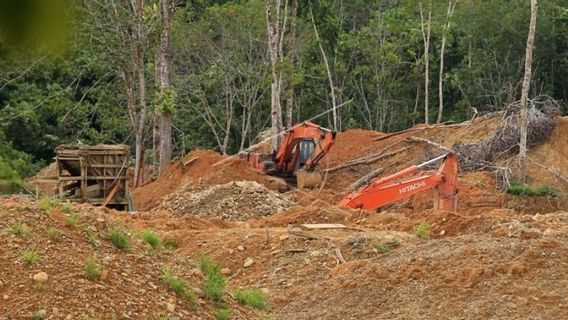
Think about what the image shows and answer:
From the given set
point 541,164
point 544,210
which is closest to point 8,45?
point 544,210

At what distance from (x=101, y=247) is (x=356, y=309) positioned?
3.34 meters

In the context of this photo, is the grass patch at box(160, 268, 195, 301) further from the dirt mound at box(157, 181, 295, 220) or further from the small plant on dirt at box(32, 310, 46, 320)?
the dirt mound at box(157, 181, 295, 220)

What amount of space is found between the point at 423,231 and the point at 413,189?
11.6ft

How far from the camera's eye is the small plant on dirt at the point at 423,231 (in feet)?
45.7

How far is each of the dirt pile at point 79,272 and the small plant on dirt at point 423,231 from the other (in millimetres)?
5629

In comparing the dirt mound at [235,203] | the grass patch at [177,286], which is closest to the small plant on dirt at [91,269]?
the grass patch at [177,286]

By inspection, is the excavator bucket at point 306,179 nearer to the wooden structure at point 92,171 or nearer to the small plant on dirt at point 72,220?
the wooden structure at point 92,171

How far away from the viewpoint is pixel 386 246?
12.9 meters

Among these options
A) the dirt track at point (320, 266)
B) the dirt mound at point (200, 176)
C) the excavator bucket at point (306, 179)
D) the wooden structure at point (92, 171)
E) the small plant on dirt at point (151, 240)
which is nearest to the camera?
the dirt track at point (320, 266)

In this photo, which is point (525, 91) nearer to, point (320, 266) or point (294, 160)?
point (294, 160)

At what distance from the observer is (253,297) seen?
30.7ft

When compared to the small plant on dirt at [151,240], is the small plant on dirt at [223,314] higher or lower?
lower

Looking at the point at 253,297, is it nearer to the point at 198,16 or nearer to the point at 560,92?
the point at 198,16

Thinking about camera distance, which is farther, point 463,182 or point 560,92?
point 560,92
